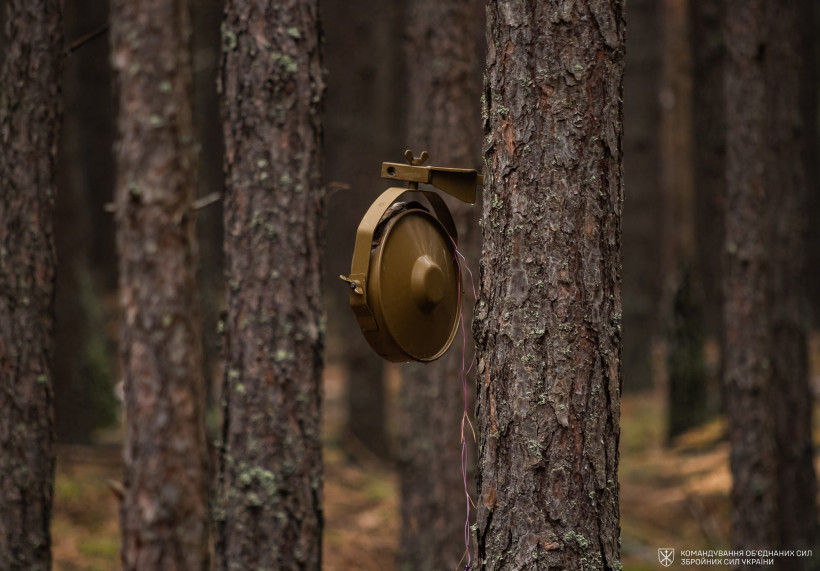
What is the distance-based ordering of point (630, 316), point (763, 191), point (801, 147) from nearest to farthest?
1. point (763, 191)
2. point (801, 147)
3. point (630, 316)

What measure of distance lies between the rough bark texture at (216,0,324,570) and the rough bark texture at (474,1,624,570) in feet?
7.32

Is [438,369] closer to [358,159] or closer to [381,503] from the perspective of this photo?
[381,503]

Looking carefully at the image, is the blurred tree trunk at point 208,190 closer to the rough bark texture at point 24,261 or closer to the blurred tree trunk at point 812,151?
the rough bark texture at point 24,261

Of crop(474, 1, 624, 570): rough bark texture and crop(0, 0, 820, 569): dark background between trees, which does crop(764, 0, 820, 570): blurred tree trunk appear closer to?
crop(0, 0, 820, 569): dark background between trees

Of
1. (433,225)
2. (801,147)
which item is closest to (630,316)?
(801,147)

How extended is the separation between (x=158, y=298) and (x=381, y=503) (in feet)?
15.3

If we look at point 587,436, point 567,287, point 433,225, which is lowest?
point 587,436

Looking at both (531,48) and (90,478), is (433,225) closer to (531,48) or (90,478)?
(531,48)

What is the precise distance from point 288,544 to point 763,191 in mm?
4142

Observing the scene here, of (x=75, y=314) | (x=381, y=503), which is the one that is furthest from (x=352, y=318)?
(x=75, y=314)

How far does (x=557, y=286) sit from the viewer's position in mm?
2713

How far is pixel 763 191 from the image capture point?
643 cm

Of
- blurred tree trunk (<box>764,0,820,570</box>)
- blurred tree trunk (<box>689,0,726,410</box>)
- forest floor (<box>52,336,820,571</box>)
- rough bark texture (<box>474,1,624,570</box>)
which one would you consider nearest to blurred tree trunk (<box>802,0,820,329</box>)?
blurred tree trunk (<box>689,0,726,410</box>)

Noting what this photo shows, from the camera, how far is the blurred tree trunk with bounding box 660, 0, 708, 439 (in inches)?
454
